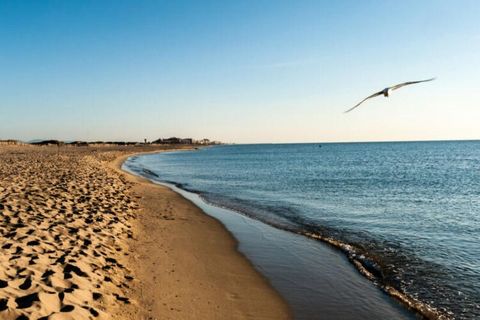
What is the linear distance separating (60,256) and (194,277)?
2.92m

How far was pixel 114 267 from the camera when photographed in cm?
798

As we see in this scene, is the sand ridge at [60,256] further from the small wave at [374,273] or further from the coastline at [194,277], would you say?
the small wave at [374,273]

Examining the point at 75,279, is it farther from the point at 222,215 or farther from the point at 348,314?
the point at 222,215

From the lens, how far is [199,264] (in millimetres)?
9484

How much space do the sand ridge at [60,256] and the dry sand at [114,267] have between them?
17mm

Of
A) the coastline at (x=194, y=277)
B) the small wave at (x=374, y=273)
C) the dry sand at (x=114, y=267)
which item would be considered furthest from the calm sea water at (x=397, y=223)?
the dry sand at (x=114, y=267)

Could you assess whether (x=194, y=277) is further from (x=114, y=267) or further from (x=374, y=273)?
(x=374, y=273)

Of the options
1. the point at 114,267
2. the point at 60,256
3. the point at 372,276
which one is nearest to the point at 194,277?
the point at 114,267

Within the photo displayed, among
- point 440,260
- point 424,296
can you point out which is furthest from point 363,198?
point 424,296

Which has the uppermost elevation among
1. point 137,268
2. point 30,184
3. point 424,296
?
point 30,184

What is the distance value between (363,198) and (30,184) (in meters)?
18.6

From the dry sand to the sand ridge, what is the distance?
0.02 meters

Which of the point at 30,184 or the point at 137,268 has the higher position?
the point at 30,184

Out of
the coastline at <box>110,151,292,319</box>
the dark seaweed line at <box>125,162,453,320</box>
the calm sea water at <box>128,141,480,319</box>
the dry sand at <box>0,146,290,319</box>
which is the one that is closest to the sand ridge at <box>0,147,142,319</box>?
the dry sand at <box>0,146,290,319</box>
